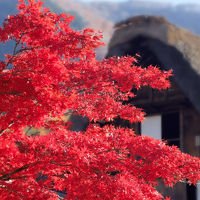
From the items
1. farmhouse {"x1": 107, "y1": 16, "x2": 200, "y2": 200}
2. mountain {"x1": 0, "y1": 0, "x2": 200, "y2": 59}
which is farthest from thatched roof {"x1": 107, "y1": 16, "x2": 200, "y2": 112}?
mountain {"x1": 0, "y1": 0, "x2": 200, "y2": 59}

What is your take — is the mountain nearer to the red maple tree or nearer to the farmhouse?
the farmhouse

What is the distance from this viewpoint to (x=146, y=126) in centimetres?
870

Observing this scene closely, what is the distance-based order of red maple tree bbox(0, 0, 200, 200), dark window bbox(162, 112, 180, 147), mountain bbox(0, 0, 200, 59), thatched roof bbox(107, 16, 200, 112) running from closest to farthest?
red maple tree bbox(0, 0, 200, 200), thatched roof bbox(107, 16, 200, 112), dark window bbox(162, 112, 180, 147), mountain bbox(0, 0, 200, 59)

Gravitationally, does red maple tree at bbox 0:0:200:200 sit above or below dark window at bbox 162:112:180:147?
below

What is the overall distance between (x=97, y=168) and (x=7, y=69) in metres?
1.67

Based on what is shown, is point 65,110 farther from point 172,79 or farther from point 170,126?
point 170,126

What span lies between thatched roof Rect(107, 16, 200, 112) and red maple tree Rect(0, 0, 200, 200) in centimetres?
379

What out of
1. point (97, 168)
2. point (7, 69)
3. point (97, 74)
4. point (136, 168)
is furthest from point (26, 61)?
point (136, 168)

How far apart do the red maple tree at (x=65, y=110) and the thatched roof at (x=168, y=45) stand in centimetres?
379

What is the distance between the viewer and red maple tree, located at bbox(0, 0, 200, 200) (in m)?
3.65

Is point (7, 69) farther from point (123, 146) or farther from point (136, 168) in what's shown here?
point (136, 168)

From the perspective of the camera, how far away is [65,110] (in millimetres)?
3965

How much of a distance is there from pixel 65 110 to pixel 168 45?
5.60 m

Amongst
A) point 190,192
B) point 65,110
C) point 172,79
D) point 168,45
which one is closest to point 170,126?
point 172,79
